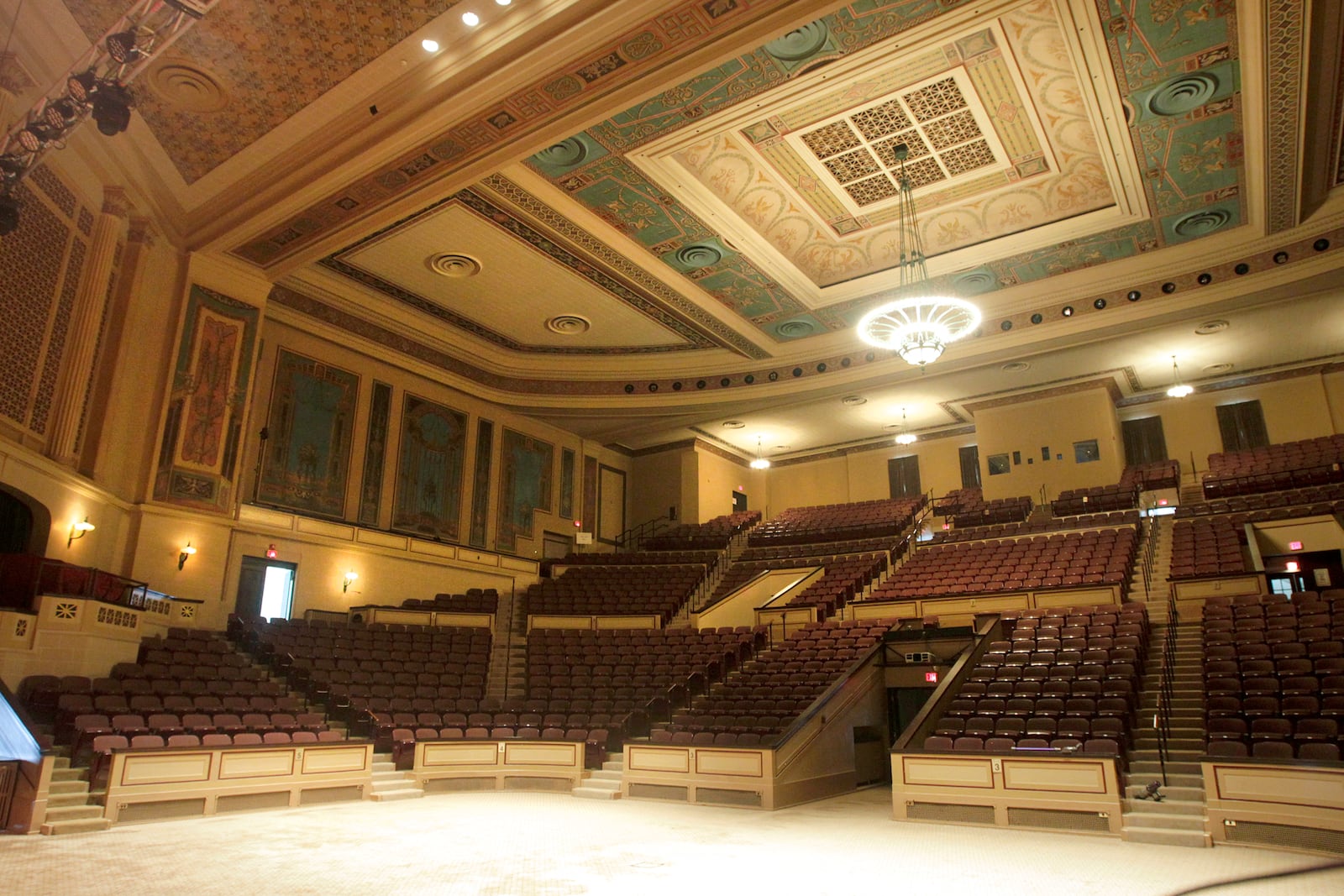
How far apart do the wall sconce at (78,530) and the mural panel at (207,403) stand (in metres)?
1.19

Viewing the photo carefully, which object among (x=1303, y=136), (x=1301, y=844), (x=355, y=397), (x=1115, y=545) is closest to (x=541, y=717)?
(x=355, y=397)

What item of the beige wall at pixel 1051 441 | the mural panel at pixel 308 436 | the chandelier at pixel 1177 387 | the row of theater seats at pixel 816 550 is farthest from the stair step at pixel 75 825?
the chandelier at pixel 1177 387

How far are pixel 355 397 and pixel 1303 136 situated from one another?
47.8 ft

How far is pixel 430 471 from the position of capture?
52.5 feet

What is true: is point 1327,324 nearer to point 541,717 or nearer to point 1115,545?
point 1115,545

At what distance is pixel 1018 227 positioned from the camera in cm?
1282

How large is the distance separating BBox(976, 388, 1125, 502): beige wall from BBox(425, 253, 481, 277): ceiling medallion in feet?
38.2

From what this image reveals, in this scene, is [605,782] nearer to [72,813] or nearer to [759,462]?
[72,813]

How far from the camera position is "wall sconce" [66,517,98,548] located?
30.3 ft

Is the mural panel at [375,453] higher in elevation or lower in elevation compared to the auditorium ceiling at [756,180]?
lower

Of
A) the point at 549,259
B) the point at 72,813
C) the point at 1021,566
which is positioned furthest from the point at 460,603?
the point at 1021,566

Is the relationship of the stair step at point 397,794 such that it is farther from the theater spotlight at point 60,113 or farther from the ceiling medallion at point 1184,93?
the ceiling medallion at point 1184,93

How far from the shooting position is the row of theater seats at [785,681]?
9.69m

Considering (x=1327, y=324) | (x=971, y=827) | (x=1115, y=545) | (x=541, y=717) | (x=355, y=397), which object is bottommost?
(x=971, y=827)
